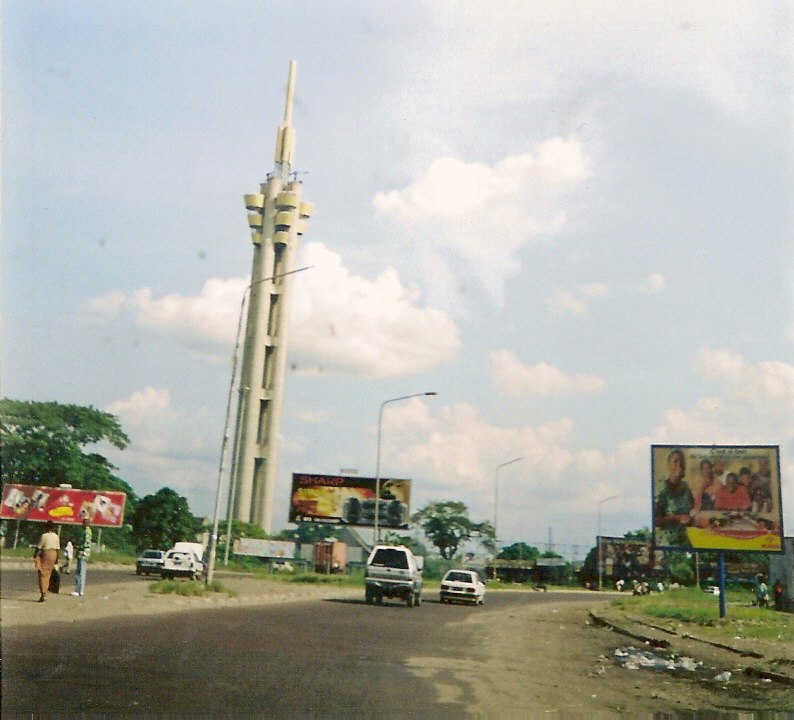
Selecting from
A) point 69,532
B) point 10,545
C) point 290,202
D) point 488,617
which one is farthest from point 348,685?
point 290,202

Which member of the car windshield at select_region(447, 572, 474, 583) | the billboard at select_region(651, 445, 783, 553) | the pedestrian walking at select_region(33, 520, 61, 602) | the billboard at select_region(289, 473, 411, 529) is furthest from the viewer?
the billboard at select_region(289, 473, 411, 529)

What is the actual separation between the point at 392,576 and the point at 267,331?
76815 mm

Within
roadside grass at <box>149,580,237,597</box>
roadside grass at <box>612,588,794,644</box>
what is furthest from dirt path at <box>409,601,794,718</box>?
roadside grass at <box>149,580,237,597</box>

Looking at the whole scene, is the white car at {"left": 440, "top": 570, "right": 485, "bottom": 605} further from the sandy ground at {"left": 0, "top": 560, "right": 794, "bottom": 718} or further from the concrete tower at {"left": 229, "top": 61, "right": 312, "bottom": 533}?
the concrete tower at {"left": 229, "top": 61, "right": 312, "bottom": 533}

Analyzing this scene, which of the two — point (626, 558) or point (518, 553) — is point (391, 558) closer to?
point (626, 558)

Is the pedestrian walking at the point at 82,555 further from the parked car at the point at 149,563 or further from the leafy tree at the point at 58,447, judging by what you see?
the leafy tree at the point at 58,447

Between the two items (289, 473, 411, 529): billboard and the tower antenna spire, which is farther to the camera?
the tower antenna spire

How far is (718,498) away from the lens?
2858 centimetres

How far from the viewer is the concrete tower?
100500 mm

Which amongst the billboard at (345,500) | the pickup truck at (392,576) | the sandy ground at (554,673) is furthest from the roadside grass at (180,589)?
the billboard at (345,500)

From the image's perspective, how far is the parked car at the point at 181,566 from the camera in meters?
32.9

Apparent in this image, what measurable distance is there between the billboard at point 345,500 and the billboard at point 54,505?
31.6 m

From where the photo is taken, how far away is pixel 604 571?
99438mm

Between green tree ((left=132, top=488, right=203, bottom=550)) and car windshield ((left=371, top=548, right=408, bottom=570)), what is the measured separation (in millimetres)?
25777
